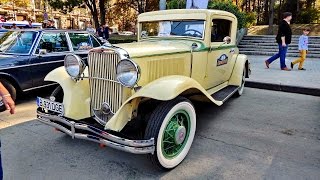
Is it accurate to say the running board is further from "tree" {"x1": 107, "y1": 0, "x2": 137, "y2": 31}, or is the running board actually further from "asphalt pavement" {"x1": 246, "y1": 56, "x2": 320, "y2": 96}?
"tree" {"x1": 107, "y1": 0, "x2": 137, "y2": 31}

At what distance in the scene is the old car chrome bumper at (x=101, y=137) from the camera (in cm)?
271

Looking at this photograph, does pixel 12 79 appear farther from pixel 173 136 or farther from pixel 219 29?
pixel 219 29

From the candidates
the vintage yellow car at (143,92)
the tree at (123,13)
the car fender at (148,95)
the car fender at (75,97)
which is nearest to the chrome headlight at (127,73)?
the vintage yellow car at (143,92)

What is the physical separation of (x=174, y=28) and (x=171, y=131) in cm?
209

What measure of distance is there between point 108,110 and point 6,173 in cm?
130

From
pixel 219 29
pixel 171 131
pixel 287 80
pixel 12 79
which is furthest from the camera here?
pixel 287 80

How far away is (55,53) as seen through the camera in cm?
Result: 614

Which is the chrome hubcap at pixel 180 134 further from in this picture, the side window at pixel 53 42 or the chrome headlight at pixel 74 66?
the side window at pixel 53 42

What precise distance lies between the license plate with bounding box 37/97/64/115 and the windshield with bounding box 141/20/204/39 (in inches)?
84.2

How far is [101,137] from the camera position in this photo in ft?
9.45

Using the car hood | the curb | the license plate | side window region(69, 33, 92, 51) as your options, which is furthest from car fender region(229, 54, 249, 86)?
the license plate

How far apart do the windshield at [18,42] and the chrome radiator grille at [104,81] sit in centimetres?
301

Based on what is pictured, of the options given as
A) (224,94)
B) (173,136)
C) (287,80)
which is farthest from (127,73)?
(287,80)

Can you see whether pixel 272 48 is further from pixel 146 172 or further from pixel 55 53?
pixel 146 172
